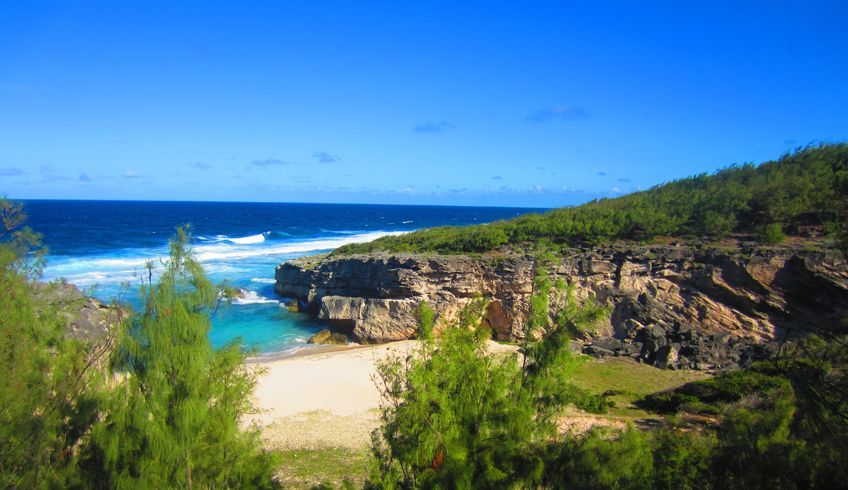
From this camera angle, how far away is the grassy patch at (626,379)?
22405 millimetres

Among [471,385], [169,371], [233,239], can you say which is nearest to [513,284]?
[471,385]

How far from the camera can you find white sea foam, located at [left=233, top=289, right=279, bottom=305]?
1549 inches

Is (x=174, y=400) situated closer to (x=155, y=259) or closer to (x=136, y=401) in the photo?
(x=136, y=401)

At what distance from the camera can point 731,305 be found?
28703mm

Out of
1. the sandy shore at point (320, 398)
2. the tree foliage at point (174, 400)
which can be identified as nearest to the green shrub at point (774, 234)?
the sandy shore at point (320, 398)

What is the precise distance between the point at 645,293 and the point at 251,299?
90.2ft

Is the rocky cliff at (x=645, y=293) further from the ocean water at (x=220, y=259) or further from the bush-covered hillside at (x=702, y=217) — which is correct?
the ocean water at (x=220, y=259)

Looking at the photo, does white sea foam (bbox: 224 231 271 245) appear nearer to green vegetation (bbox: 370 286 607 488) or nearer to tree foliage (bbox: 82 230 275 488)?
tree foliage (bbox: 82 230 275 488)

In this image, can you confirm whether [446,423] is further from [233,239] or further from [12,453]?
[233,239]

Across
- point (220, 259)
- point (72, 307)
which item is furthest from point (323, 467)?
point (220, 259)

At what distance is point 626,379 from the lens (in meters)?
24.7

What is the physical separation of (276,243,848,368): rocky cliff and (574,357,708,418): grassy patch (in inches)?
39.1

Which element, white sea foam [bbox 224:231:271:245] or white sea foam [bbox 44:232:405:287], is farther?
white sea foam [bbox 224:231:271:245]

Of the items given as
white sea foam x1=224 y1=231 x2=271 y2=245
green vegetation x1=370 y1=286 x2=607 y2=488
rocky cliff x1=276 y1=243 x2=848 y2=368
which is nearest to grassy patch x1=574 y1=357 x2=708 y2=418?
rocky cliff x1=276 y1=243 x2=848 y2=368
